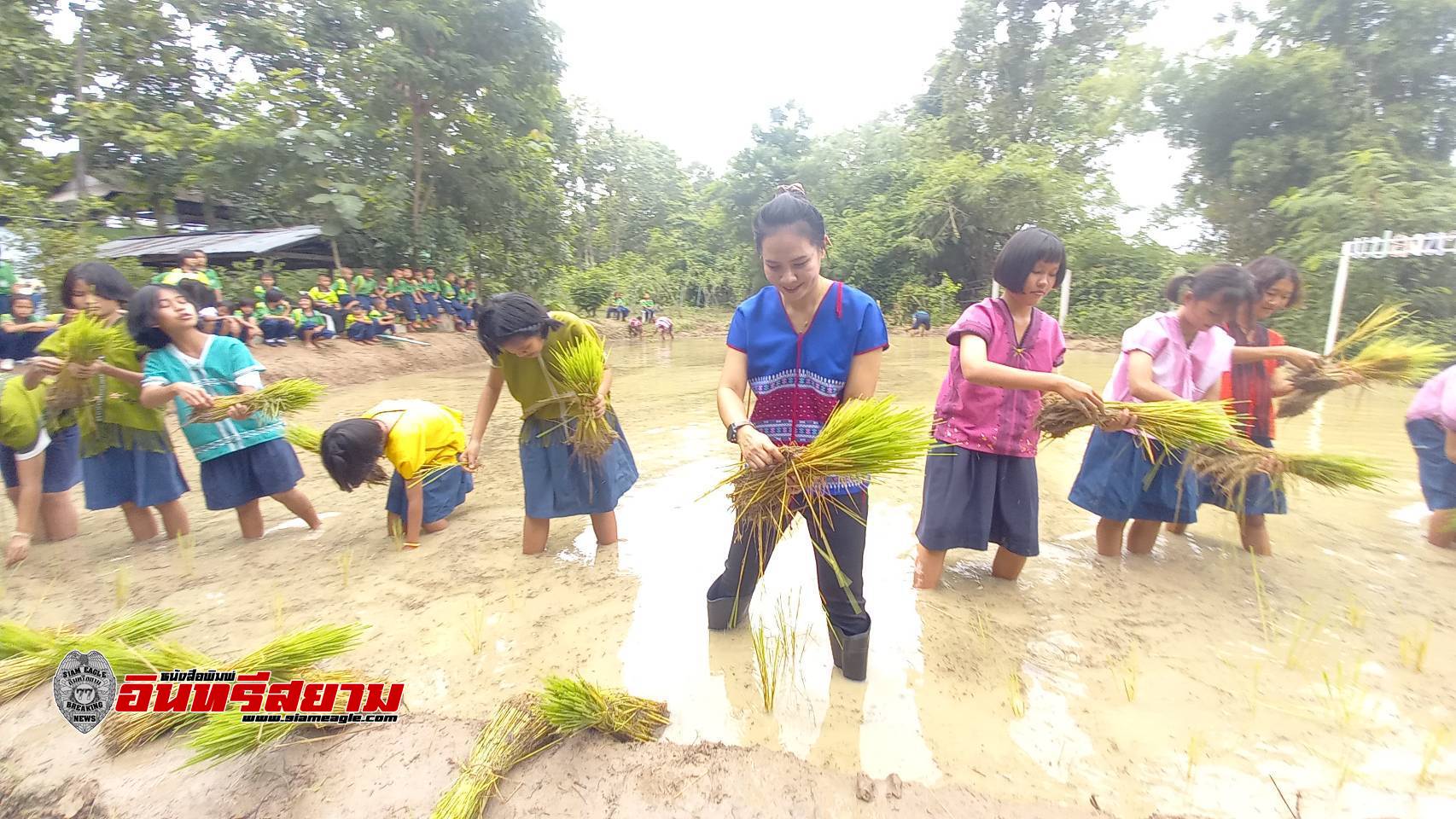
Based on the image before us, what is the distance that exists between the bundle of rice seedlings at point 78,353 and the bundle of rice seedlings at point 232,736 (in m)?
2.25

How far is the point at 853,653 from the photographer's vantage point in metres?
2.13

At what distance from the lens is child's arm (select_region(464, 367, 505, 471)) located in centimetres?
310


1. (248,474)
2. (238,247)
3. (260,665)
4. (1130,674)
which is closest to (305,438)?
(248,474)

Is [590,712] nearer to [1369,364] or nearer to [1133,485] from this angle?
[1133,485]

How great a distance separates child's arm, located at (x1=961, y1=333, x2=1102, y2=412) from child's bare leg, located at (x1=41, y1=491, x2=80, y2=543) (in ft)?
14.9

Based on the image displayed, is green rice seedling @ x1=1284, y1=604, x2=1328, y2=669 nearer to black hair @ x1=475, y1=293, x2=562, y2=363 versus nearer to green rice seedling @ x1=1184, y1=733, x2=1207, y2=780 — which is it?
green rice seedling @ x1=1184, y1=733, x2=1207, y2=780

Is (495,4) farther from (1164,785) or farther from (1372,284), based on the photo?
(1372,284)

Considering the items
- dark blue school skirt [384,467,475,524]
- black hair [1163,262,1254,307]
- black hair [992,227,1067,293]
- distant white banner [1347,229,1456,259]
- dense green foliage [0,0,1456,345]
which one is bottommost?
dark blue school skirt [384,467,475,524]

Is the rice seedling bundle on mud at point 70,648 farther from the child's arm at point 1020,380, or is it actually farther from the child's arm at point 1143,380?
the child's arm at point 1143,380

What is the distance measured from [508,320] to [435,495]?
4.69 ft

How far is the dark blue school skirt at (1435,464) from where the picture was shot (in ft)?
10.8

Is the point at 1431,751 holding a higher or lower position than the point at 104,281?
lower

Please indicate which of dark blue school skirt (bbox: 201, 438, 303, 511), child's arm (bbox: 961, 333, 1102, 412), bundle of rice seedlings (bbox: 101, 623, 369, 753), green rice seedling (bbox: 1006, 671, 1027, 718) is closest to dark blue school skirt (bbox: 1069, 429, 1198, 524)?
child's arm (bbox: 961, 333, 1102, 412)

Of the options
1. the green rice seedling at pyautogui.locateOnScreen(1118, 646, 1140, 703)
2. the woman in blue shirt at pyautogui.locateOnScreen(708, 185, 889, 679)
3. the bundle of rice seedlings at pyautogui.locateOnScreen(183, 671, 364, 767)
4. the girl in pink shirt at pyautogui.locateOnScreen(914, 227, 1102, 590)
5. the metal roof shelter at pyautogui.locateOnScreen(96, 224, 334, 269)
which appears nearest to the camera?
the bundle of rice seedlings at pyautogui.locateOnScreen(183, 671, 364, 767)
